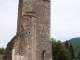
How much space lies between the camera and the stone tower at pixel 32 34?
1394 cm

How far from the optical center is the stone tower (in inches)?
549

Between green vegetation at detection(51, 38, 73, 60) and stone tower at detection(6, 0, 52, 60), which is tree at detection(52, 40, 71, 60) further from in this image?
stone tower at detection(6, 0, 52, 60)

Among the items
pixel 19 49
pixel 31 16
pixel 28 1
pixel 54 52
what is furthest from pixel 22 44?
pixel 54 52

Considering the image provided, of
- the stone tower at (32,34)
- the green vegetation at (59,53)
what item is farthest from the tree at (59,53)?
the stone tower at (32,34)

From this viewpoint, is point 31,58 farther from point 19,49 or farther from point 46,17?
point 46,17

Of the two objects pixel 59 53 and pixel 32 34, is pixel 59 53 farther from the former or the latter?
pixel 32 34

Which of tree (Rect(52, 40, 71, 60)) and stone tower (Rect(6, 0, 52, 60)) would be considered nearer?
stone tower (Rect(6, 0, 52, 60))

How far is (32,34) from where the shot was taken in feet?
47.0

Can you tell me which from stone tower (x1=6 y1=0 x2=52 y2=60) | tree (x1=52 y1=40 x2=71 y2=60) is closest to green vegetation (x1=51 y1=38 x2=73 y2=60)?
tree (x1=52 y1=40 x2=71 y2=60)

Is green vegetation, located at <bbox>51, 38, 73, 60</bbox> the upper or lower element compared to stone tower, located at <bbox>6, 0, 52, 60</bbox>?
lower

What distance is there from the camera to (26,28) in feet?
46.8

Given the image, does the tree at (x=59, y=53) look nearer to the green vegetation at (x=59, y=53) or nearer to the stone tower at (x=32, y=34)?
the green vegetation at (x=59, y=53)

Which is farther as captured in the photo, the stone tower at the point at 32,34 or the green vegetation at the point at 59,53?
the green vegetation at the point at 59,53

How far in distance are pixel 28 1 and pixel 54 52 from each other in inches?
1044
